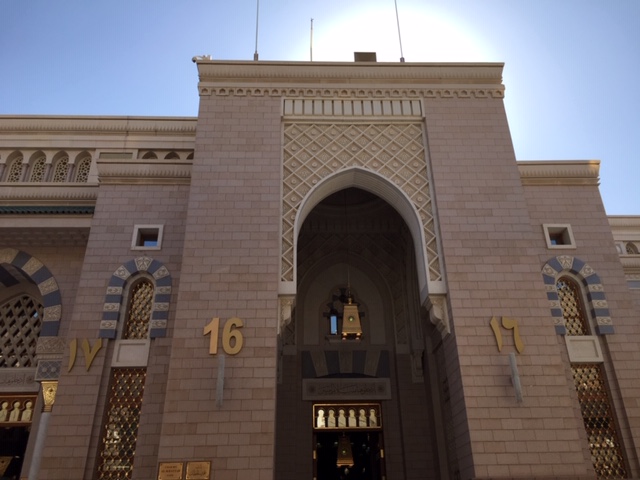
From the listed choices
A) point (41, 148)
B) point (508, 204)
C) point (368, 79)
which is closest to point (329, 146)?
point (368, 79)

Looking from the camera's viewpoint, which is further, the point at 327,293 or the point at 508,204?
the point at 327,293

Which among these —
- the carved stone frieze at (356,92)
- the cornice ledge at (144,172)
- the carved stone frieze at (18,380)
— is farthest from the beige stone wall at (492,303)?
the carved stone frieze at (18,380)

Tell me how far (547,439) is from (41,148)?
12259mm

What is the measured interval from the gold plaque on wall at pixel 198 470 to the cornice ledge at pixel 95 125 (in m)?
8.10

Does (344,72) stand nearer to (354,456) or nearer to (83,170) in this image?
(83,170)

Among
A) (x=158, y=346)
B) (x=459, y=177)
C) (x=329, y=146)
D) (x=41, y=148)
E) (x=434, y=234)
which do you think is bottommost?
(x=158, y=346)

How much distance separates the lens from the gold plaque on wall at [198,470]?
778cm

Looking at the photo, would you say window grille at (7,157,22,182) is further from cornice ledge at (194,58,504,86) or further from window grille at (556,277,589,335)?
window grille at (556,277,589,335)

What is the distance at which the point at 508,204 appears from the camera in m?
10.0

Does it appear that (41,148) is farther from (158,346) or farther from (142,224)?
(158,346)

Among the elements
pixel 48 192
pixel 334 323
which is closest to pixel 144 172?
pixel 48 192

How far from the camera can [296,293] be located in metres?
10.3

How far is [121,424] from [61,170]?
22.1 ft

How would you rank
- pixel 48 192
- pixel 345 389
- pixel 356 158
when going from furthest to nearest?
pixel 345 389 → pixel 48 192 → pixel 356 158
